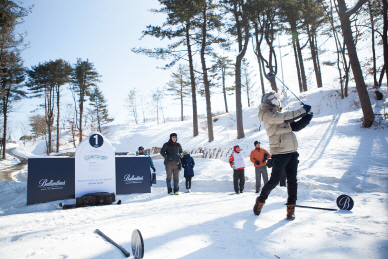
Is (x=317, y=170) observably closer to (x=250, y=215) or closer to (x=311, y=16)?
(x=250, y=215)

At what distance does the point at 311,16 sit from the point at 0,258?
2268 centimetres

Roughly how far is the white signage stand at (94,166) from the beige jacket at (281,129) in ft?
14.5

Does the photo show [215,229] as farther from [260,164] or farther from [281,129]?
[260,164]

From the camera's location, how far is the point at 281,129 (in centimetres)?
348

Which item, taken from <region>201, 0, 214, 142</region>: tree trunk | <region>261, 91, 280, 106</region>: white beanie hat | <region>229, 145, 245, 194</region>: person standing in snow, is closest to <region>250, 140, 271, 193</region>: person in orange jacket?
<region>229, 145, 245, 194</region>: person standing in snow

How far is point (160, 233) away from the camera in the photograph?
113 inches

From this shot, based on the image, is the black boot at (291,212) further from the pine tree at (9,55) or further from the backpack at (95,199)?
the pine tree at (9,55)

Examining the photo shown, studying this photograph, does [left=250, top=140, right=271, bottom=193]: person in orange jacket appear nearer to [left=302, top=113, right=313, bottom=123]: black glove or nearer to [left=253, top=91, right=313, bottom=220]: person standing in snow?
[left=253, top=91, right=313, bottom=220]: person standing in snow

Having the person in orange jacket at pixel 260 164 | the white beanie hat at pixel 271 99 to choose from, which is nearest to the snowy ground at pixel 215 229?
the person in orange jacket at pixel 260 164

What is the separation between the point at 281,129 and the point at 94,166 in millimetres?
4856

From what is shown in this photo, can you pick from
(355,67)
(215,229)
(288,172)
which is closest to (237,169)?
(288,172)

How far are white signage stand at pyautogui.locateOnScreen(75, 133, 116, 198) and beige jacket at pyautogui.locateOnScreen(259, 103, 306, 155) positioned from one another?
14.5ft

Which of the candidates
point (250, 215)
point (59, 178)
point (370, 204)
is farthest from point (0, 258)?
point (370, 204)

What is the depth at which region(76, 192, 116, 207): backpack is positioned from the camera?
545cm
